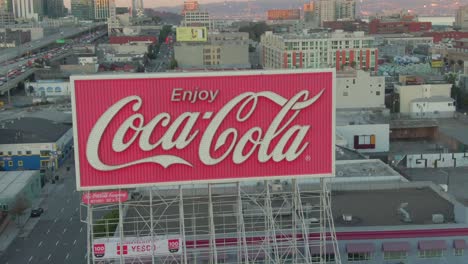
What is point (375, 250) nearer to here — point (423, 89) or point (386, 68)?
point (423, 89)

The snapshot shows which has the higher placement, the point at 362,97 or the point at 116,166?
the point at 116,166

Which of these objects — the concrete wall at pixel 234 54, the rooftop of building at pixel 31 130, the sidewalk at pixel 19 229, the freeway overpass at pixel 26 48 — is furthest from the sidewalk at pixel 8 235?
the freeway overpass at pixel 26 48

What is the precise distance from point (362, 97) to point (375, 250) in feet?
62.4

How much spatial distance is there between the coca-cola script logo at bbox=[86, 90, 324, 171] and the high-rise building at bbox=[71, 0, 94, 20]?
124 metres

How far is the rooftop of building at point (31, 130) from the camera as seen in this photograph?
23.2m

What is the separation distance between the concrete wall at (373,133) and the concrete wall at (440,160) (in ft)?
5.78

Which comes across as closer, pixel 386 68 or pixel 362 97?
pixel 362 97

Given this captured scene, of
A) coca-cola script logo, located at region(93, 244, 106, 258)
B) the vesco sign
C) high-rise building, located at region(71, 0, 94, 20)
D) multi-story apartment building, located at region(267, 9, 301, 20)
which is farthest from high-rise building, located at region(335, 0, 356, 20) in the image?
coca-cola script logo, located at region(93, 244, 106, 258)

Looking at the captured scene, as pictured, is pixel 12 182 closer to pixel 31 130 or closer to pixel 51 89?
pixel 31 130

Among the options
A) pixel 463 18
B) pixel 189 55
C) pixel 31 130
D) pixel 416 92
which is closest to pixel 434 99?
pixel 416 92

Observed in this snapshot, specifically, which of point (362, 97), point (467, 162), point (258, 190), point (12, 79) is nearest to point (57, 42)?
point (12, 79)

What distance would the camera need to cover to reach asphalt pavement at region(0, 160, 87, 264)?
14.9 m

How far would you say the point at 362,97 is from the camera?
95.0ft

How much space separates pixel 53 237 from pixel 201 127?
9.87 m
